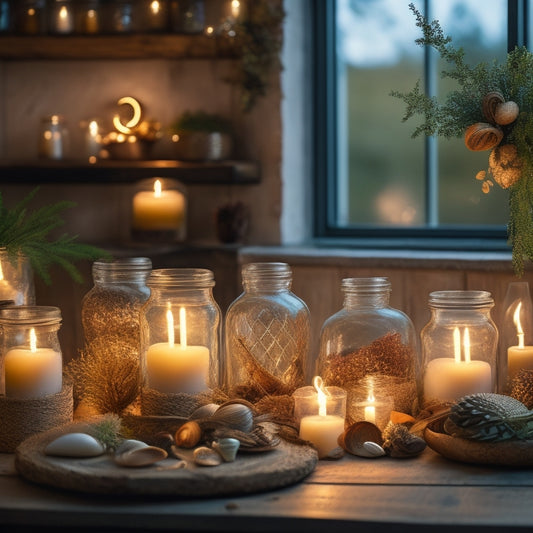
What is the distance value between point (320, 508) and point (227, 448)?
0.17 m

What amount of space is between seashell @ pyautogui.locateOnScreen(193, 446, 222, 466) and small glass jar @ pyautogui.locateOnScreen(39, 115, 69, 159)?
1993 millimetres

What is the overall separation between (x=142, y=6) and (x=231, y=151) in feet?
1.77

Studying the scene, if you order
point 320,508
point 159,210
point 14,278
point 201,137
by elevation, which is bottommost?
point 320,508

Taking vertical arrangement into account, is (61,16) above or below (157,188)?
above

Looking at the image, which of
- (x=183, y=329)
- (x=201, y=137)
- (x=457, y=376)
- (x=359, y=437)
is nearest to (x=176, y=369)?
(x=183, y=329)

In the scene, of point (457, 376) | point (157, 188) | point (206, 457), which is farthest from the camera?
point (157, 188)

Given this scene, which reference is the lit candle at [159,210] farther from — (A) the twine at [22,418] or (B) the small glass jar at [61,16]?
(A) the twine at [22,418]

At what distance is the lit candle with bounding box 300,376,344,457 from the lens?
1295 mm

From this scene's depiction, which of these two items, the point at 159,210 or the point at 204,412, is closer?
the point at 204,412

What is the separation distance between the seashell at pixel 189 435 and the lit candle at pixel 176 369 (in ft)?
0.41

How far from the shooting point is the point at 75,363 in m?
1.57

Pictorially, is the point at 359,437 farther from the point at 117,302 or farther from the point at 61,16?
the point at 61,16

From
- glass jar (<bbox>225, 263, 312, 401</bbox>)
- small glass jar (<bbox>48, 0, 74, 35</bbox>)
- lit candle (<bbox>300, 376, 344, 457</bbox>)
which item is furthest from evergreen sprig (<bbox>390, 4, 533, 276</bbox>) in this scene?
small glass jar (<bbox>48, 0, 74, 35</bbox>)

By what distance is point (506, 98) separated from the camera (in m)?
1.45
